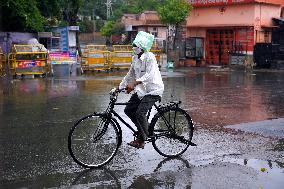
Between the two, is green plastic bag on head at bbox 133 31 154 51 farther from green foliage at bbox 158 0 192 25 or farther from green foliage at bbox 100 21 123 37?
green foliage at bbox 100 21 123 37

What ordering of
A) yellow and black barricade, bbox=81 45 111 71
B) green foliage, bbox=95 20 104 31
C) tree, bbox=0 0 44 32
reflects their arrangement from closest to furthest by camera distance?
1. yellow and black barricade, bbox=81 45 111 71
2. tree, bbox=0 0 44 32
3. green foliage, bbox=95 20 104 31

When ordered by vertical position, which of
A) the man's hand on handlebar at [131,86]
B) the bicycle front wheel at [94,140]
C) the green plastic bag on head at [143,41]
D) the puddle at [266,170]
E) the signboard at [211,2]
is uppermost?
the signboard at [211,2]

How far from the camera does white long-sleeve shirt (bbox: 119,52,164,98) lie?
6684 mm

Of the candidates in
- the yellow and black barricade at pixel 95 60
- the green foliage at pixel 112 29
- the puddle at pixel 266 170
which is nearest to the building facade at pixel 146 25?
the green foliage at pixel 112 29

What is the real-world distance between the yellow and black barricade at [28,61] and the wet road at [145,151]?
6.14 metres

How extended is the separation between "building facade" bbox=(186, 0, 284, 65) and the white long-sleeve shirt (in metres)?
23.1

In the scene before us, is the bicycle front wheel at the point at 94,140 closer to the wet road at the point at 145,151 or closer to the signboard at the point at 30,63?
the wet road at the point at 145,151

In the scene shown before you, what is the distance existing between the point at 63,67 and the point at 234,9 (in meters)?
12.7

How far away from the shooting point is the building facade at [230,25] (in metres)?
28.9

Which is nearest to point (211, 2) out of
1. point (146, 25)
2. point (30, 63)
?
point (30, 63)

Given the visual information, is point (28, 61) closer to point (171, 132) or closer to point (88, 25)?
point (171, 132)

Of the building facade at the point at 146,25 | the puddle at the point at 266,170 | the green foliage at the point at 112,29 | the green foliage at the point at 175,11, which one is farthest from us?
the green foliage at the point at 112,29

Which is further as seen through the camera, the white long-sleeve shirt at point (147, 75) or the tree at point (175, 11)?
the tree at point (175, 11)

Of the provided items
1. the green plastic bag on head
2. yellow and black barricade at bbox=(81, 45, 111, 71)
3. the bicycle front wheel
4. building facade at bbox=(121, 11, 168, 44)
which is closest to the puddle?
the bicycle front wheel
